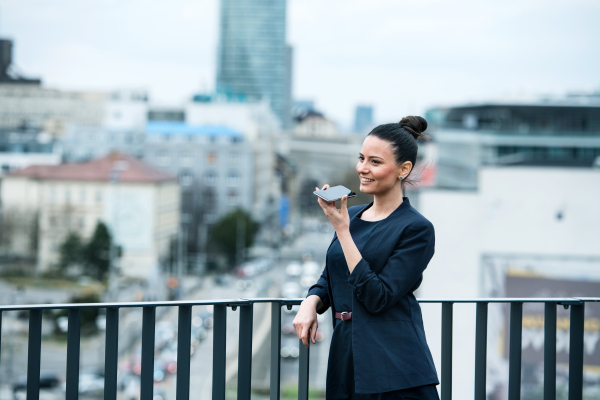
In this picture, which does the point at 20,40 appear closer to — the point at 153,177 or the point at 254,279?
the point at 153,177

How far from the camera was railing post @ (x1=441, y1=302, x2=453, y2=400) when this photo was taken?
2.21m

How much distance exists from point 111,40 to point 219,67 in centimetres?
5118

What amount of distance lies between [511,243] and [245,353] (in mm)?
14746

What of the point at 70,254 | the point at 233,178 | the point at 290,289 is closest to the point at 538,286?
the point at 290,289

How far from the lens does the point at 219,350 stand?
2.13 metres

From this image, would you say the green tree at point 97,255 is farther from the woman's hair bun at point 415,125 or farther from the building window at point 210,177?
the woman's hair bun at point 415,125

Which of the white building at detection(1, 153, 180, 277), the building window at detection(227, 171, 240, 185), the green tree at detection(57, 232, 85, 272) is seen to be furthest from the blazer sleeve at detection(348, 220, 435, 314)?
the building window at detection(227, 171, 240, 185)

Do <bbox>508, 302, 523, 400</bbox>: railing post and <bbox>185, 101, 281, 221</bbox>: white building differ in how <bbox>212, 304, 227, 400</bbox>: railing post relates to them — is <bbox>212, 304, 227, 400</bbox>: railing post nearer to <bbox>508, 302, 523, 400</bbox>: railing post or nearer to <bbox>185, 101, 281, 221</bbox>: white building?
<bbox>508, 302, 523, 400</bbox>: railing post

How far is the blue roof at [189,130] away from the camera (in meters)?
50.1

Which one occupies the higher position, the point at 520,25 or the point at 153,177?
the point at 520,25

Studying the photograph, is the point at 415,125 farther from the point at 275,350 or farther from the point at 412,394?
the point at 275,350

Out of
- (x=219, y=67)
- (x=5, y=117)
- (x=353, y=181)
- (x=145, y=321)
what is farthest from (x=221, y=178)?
(x=219, y=67)

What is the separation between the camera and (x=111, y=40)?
65.8 m

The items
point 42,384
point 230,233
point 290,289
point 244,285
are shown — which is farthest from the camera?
point 230,233
